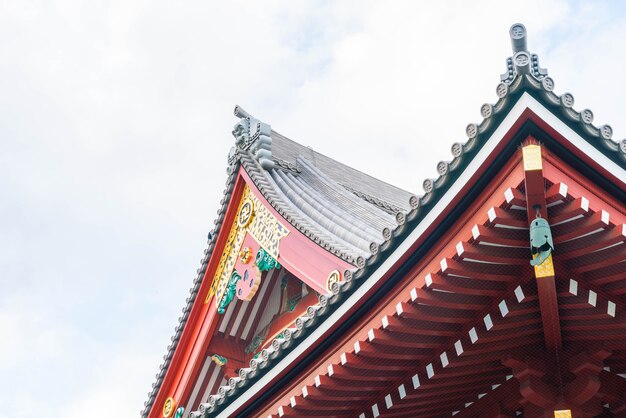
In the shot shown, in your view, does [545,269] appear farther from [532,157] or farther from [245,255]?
[245,255]

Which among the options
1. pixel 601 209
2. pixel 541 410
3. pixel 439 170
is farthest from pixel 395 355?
pixel 601 209

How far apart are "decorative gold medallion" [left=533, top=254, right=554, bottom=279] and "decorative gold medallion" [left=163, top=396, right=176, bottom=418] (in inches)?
294

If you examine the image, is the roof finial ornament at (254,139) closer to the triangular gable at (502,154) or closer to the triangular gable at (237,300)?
the triangular gable at (237,300)

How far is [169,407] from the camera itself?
37.0 ft

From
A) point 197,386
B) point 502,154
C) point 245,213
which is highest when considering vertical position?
point 245,213

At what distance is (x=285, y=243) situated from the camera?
9828 mm

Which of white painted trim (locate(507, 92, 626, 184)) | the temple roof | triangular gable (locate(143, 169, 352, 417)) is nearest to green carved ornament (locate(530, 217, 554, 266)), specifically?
white painted trim (locate(507, 92, 626, 184))

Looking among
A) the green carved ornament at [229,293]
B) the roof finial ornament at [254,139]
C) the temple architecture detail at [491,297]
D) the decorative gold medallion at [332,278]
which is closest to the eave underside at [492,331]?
the temple architecture detail at [491,297]

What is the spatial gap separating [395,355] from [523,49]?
268 centimetres

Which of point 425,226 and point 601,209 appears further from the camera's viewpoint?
point 425,226

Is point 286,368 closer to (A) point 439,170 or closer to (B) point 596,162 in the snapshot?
(A) point 439,170

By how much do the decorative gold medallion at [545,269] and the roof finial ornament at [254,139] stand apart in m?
6.88

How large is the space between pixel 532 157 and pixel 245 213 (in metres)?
6.47

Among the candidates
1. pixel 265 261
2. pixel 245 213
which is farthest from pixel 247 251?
pixel 245 213
